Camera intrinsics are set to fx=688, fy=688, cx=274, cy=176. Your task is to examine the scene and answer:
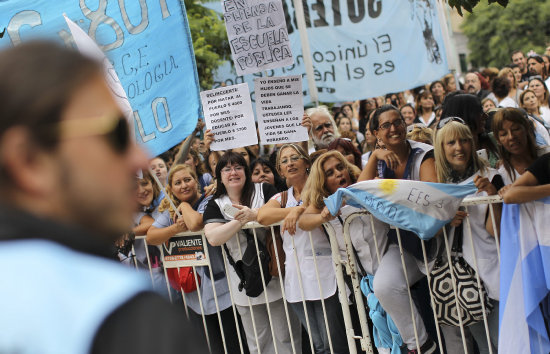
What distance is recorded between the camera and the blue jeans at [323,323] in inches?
202

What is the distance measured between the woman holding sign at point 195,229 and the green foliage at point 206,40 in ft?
22.0

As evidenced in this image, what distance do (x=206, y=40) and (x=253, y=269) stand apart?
916 centimetres

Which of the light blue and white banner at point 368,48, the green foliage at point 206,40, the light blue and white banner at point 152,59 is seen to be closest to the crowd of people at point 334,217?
the light blue and white banner at point 152,59

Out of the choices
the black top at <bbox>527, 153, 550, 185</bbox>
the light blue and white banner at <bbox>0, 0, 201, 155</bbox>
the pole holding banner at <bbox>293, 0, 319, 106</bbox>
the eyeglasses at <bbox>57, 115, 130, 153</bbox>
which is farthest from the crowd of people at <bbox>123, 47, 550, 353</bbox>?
the eyeglasses at <bbox>57, 115, 130, 153</bbox>

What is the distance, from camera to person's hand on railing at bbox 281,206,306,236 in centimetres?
501

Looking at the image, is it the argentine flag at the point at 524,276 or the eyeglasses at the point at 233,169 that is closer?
the argentine flag at the point at 524,276

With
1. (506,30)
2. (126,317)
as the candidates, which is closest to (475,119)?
(126,317)

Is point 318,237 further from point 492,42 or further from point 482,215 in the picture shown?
point 492,42

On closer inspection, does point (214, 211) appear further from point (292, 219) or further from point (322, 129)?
point (322, 129)

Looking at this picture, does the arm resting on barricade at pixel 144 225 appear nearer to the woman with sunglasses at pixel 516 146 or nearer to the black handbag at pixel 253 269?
the black handbag at pixel 253 269

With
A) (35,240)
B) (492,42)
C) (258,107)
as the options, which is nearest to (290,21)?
(258,107)

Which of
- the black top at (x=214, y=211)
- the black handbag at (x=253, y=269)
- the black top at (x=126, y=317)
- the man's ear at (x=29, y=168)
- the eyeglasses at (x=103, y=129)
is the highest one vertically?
the eyeglasses at (x=103, y=129)

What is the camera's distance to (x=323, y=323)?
205 inches

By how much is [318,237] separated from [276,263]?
42 centimetres
